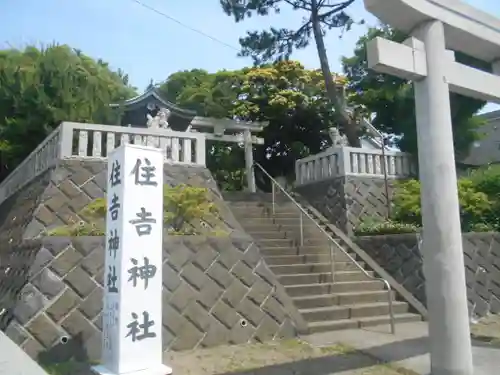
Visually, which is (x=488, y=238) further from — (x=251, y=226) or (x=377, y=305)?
(x=251, y=226)

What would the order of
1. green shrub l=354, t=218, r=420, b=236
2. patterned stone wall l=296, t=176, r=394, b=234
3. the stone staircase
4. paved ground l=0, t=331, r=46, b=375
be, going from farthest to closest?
patterned stone wall l=296, t=176, r=394, b=234, green shrub l=354, t=218, r=420, b=236, the stone staircase, paved ground l=0, t=331, r=46, b=375

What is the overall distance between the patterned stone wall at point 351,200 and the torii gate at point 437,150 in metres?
5.33

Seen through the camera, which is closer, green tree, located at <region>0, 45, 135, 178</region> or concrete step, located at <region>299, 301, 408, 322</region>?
concrete step, located at <region>299, 301, 408, 322</region>

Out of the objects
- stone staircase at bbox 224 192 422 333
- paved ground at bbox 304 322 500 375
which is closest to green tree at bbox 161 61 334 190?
stone staircase at bbox 224 192 422 333

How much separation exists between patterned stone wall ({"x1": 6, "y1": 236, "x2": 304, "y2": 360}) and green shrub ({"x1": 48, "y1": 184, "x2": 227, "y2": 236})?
0.39 meters

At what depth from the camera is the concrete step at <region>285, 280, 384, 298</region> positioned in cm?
723

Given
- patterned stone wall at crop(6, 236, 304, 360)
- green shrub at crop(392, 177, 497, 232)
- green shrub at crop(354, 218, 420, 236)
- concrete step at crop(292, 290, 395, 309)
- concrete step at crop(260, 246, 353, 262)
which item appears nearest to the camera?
patterned stone wall at crop(6, 236, 304, 360)

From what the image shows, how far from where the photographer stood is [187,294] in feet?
19.8

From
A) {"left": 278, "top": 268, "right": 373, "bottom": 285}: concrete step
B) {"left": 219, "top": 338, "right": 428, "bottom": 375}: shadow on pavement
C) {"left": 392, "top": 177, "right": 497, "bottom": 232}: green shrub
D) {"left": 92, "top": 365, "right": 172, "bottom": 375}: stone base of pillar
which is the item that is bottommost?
{"left": 219, "top": 338, "right": 428, "bottom": 375}: shadow on pavement

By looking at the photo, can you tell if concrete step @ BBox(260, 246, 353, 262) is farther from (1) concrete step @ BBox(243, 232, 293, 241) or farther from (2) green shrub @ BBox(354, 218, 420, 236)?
(2) green shrub @ BBox(354, 218, 420, 236)

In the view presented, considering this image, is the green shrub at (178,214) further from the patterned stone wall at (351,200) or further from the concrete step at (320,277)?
the patterned stone wall at (351,200)

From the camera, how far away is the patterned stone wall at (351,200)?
9.87 metres

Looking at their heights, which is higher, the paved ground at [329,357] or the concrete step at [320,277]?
the concrete step at [320,277]

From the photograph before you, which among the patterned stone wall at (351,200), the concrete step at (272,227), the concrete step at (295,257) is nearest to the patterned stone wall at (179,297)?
the concrete step at (295,257)
